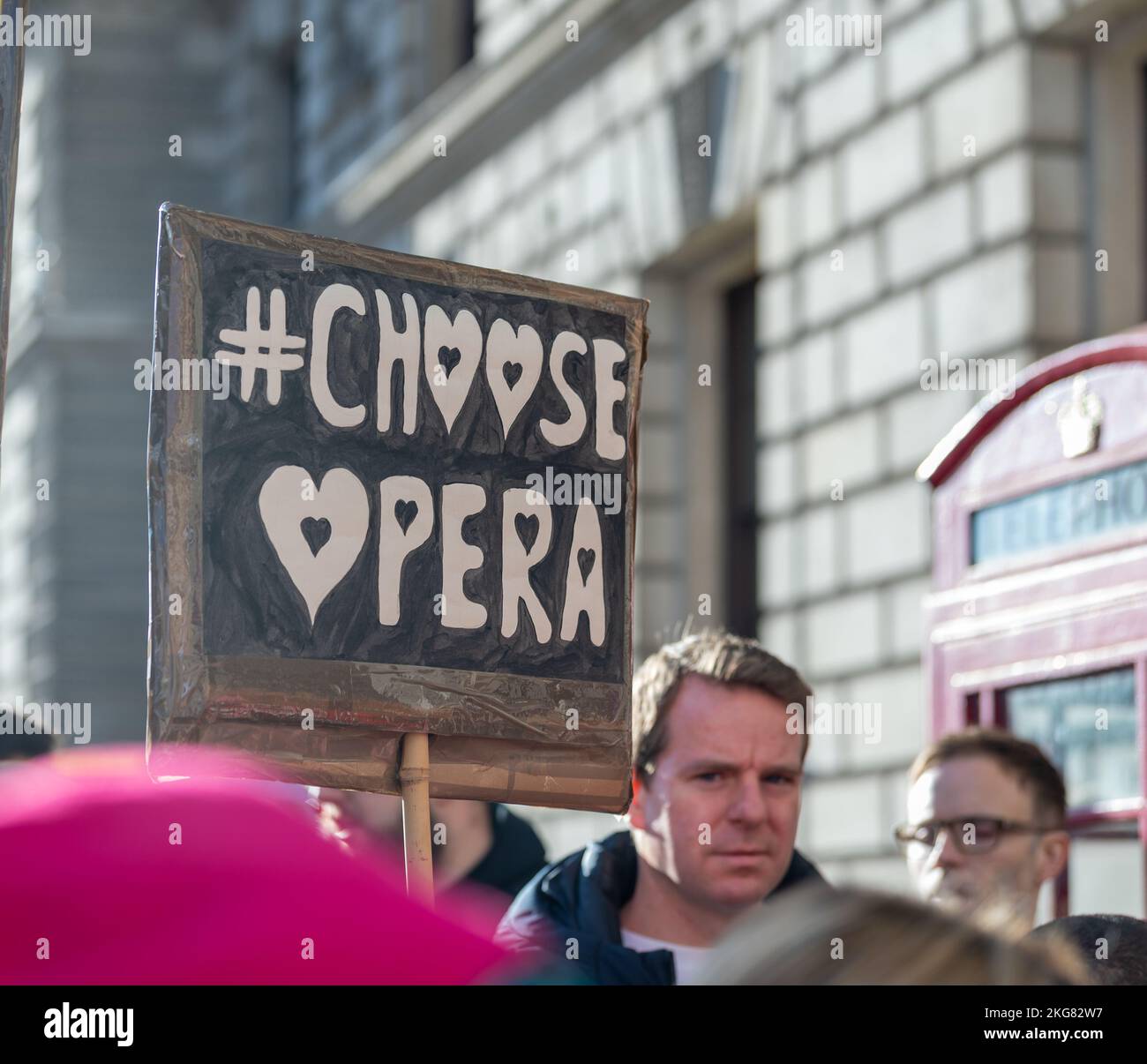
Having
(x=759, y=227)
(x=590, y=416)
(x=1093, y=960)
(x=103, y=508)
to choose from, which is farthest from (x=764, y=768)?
(x=103, y=508)

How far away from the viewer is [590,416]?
135 inches

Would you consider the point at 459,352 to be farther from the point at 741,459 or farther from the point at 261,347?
the point at 741,459

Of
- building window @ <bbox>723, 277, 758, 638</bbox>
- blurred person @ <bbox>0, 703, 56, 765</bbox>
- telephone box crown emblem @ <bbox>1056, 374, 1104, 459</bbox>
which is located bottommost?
blurred person @ <bbox>0, 703, 56, 765</bbox>

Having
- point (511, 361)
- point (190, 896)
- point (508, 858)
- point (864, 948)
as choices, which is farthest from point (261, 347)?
point (508, 858)

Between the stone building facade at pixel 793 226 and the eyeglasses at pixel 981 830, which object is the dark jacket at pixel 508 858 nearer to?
the stone building facade at pixel 793 226

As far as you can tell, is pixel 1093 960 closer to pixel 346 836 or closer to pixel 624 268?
pixel 346 836

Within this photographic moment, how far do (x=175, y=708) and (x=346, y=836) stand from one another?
2.21 metres

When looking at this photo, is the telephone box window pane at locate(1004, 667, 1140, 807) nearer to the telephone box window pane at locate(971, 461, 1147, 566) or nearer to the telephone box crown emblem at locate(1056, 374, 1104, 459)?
the telephone box window pane at locate(971, 461, 1147, 566)

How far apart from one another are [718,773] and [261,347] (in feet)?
4.50

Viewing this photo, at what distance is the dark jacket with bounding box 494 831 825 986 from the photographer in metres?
3.75

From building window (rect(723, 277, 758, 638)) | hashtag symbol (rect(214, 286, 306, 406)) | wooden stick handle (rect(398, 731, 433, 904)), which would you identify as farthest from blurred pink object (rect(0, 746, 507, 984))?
building window (rect(723, 277, 758, 638))

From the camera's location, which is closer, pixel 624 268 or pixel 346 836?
pixel 346 836

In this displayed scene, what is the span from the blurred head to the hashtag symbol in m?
1.27
